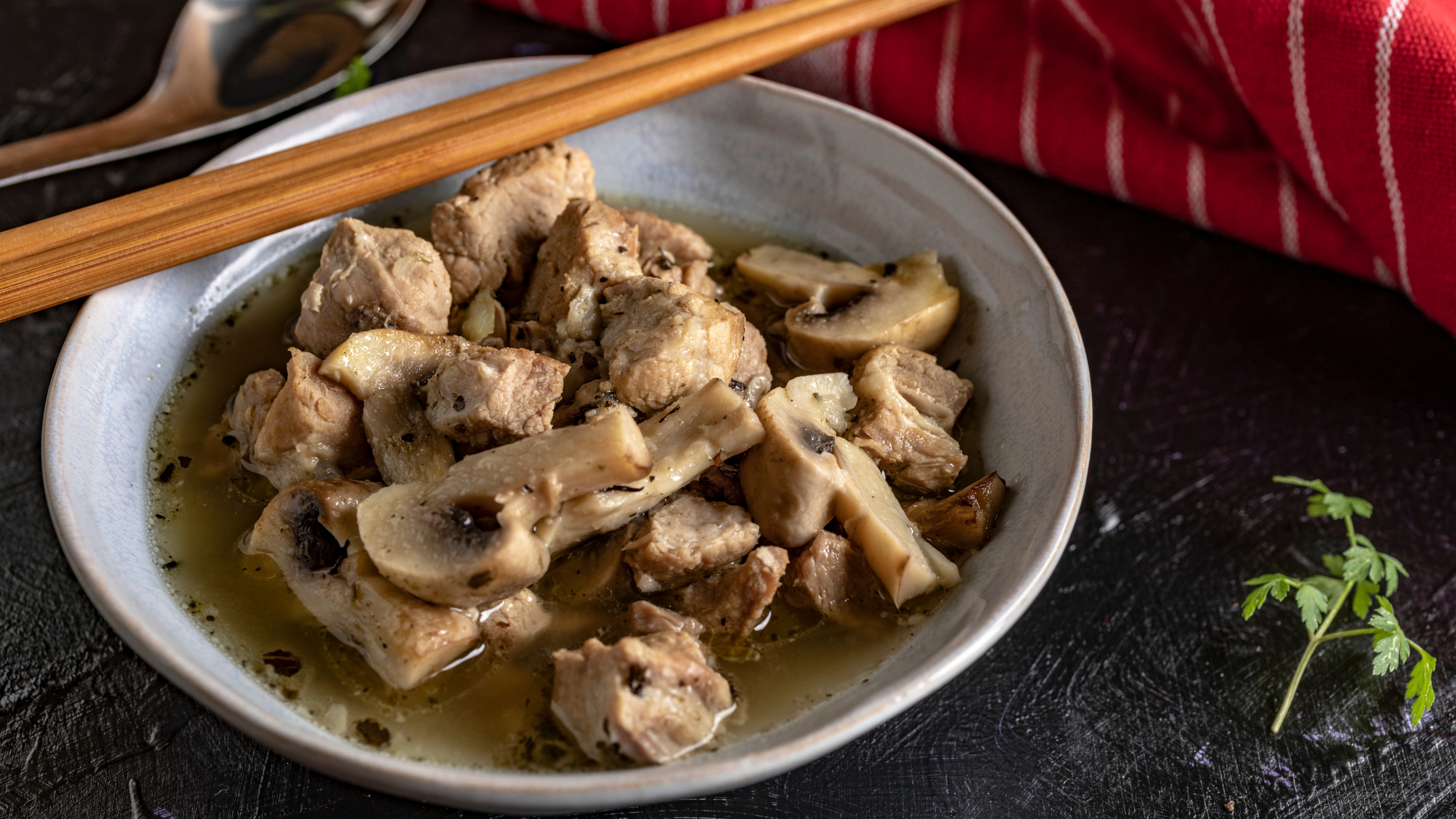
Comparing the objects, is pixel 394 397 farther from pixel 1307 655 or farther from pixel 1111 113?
pixel 1111 113

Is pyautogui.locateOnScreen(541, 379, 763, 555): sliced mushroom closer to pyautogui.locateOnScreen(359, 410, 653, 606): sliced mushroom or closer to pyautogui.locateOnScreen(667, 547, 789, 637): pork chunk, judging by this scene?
pyautogui.locateOnScreen(359, 410, 653, 606): sliced mushroom

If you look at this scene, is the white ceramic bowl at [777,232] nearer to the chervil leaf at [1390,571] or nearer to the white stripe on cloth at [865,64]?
the white stripe on cloth at [865,64]

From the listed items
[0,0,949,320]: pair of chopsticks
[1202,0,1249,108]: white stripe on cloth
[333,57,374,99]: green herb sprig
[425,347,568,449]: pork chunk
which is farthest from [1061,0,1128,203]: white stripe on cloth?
[333,57,374,99]: green herb sprig

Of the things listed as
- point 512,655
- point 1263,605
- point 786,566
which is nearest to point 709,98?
point 786,566

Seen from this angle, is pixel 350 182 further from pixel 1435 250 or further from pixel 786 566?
pixel 1435 250

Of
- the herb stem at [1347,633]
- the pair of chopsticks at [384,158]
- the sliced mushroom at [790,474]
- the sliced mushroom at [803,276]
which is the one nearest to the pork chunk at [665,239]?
the sliced mushroom at [803,276]

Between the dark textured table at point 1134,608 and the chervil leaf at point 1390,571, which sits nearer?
the dark textured table at point 1134,608

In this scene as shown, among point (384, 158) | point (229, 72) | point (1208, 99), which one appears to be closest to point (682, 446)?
point (384, 158)
